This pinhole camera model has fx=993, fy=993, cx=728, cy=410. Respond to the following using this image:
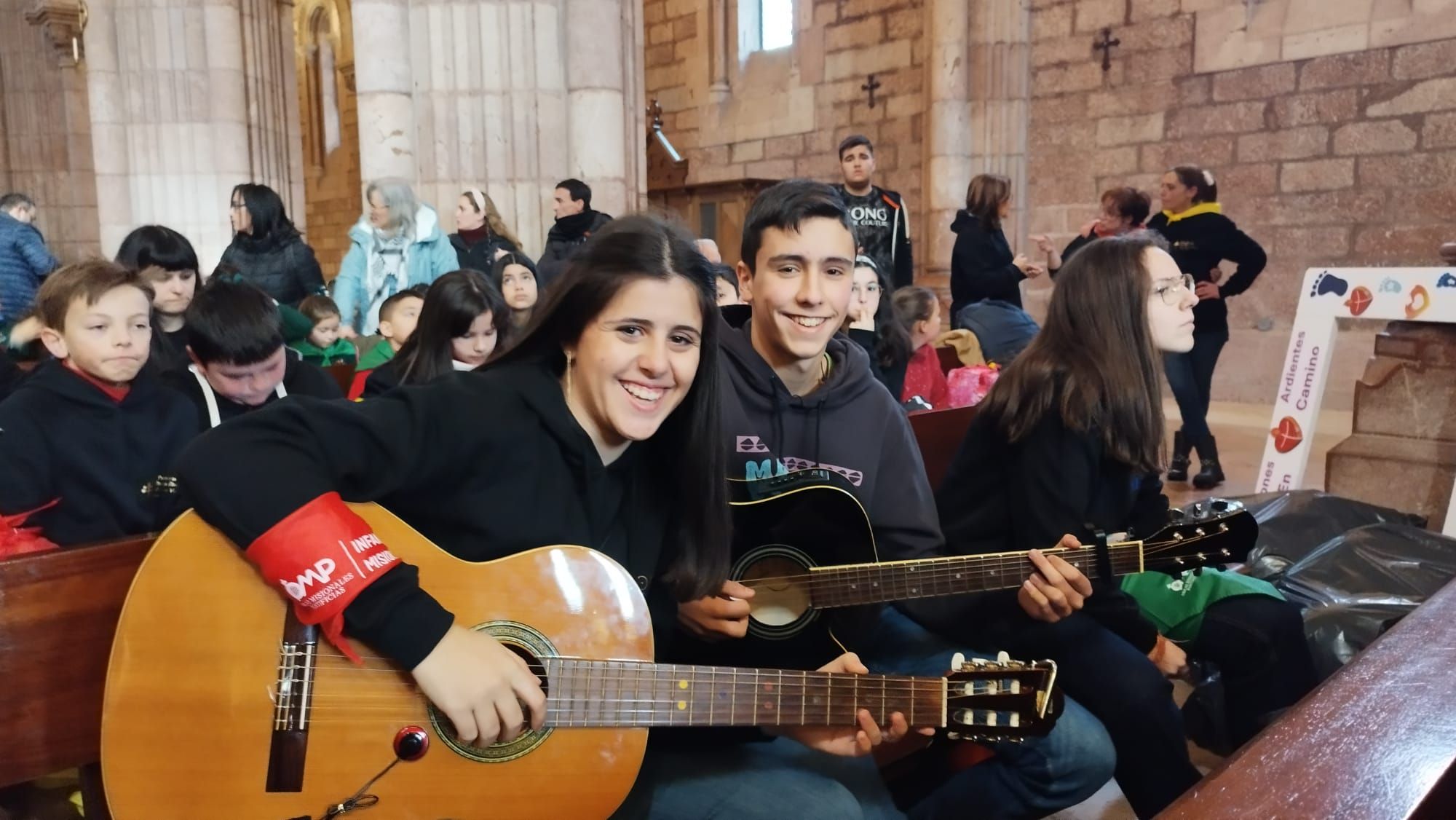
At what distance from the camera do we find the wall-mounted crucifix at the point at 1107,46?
819 centimetres

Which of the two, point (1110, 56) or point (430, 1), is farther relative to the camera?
point (1110, 56)

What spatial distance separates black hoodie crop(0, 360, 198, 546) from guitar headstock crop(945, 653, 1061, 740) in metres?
1.70

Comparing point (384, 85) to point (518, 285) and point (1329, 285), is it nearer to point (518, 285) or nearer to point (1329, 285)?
point (518, 285)

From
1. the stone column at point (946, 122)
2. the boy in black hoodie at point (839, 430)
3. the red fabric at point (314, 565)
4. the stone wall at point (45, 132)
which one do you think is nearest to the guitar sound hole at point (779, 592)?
the boy in black hoodie at point (839, 430)

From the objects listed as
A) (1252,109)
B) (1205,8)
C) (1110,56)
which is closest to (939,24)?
(1110,56)

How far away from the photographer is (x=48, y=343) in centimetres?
232

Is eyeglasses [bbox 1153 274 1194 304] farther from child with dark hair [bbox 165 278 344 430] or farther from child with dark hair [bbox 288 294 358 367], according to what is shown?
child with dark hair [bbox 288 294 358 367]

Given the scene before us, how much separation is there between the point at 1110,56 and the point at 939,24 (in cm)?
147

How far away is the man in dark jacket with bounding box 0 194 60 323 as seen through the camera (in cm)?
556

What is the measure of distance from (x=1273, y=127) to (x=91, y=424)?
25.9ft

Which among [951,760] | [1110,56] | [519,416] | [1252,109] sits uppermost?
[1110,56]

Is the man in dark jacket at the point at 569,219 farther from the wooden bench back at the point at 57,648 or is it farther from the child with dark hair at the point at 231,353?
the wooden bench back at the point at 57,648

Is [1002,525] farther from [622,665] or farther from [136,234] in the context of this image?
[136,234]

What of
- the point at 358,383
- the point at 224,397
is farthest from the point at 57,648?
the point at 358,383
